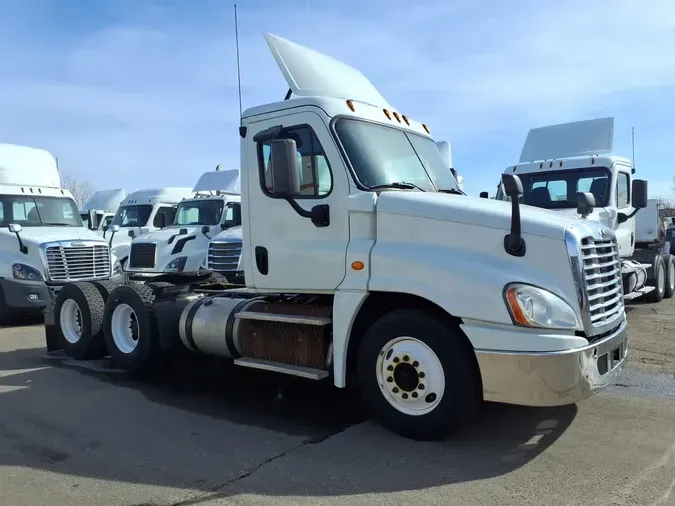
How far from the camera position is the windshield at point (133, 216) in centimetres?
1570

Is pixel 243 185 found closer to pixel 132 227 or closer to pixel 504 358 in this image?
pixel 504 358

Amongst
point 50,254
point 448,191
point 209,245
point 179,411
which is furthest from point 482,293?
point 50,254

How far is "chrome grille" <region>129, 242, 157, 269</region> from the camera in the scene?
1249 centimetres

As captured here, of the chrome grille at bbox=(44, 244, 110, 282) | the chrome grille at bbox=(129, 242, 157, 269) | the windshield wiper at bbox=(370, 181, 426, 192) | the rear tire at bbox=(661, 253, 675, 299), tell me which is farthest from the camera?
the rear tire at bbox=(661, 253, 675, 299)

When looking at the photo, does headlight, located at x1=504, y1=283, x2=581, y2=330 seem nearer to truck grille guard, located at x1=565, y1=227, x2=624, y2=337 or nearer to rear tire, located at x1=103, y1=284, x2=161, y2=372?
truck grille guard, located at x1=565, y1=227, x2=624, y2=337

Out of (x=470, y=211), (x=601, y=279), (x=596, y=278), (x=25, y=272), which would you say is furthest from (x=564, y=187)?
(x=25, y=272)

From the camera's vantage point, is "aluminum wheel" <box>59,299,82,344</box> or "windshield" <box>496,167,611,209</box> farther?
"windshield" <box>496,167,611,209</box>

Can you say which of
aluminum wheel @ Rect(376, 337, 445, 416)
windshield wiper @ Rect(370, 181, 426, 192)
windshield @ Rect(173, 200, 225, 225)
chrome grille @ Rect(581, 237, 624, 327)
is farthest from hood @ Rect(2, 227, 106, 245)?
chrome grille @ Rect(581, 237, 624, 327)

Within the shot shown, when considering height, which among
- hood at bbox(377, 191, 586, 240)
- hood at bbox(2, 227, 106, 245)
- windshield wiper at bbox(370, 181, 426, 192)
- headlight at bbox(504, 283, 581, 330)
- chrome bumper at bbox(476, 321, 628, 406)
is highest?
windshield wiper at bbox(370, 181, 426, 192)

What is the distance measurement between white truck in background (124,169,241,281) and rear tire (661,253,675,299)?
31.0ft

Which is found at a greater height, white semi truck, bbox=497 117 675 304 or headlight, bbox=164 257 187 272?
white semi truck, bbox=497 117 675 304

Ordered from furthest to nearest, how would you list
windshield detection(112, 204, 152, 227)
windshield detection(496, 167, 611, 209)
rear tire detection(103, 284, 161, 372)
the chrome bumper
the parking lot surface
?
windshield detection(112, 204, 152, 227) → windshield detection(496, 167, 611, 209) → rear tire detection(103, 284, 161, 372) → the chrome bumper → the parking lot surface

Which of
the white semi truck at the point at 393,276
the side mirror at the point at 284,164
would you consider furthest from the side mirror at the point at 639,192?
the side mirror at the point at 284,164

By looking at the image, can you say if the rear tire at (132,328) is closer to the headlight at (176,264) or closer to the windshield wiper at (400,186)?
the windshield wiper at (400,186)
